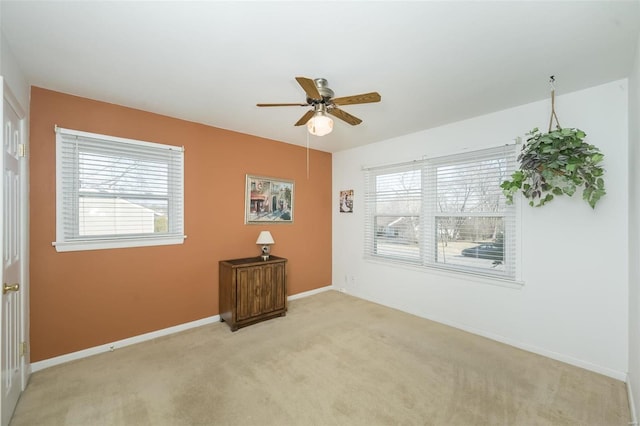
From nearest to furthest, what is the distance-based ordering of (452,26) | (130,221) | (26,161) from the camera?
(452,26) → (26,161) → (130,221)

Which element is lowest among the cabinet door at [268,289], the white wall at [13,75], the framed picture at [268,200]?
the cabinet door at [268,289]

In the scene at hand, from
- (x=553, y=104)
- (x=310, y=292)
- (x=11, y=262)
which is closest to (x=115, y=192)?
(x=11, y=262)

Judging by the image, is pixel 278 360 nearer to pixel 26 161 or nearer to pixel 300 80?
pixel 300 80

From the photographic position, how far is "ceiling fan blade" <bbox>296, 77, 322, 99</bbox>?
5.89ft

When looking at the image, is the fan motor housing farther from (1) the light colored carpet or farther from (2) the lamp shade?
(1) the light colored carpet

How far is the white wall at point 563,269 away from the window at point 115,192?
3.17 metres

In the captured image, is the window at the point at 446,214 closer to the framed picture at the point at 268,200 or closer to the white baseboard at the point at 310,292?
the white baseboard at the point at 310,292

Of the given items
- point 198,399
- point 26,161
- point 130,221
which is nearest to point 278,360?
point 198,399

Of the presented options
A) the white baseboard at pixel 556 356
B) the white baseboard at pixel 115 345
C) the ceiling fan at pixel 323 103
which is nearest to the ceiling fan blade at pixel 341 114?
the ceiling fan at pixel 323 103

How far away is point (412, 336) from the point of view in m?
3.09

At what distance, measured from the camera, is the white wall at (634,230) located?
183 centimetres

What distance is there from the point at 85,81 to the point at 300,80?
1.97 m

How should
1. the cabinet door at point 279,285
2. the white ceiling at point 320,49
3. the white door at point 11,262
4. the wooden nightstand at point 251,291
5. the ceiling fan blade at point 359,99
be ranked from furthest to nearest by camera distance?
the cabinet door at point 279,285, the wooden nightstand at point 251,291, the ceiling fan blade at point 359,99, the white door at point 11,262, the white ceiling at point 320,49

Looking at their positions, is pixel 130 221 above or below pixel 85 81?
below
